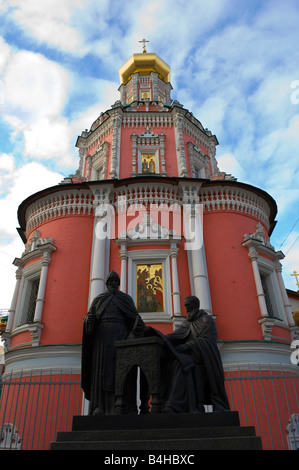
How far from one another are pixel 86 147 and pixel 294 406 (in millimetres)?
14406

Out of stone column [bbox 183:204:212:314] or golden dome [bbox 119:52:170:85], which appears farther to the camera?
golden dome [bbox 119:52:170:85]

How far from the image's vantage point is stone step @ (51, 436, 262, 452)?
319 cm

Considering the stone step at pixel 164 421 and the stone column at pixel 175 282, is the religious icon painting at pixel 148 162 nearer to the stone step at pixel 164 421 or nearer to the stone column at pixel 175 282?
the stone column at pixel 175 282

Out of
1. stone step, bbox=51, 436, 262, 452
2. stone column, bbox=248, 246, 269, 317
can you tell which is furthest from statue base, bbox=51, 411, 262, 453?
stone column, bbox=248, 246, 269, 317

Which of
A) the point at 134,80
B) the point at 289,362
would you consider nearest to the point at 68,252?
the point at 289,362

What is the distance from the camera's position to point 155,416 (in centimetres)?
363

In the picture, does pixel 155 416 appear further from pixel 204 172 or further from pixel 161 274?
pixel 204 172

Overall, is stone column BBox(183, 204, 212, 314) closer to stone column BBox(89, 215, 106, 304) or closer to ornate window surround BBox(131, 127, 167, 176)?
A: stone column BBox(89, 215, 106, 304)

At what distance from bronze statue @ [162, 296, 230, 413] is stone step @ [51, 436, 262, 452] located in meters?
0.63

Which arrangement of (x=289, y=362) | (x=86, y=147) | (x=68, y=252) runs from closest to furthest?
(x=289, y=362) < (x=68, y=252) < (x=86, y=147)

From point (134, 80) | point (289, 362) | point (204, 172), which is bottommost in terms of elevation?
point (289, 362)

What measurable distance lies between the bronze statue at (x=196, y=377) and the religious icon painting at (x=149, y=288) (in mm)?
6511

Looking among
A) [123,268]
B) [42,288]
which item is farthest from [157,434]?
[42,288]

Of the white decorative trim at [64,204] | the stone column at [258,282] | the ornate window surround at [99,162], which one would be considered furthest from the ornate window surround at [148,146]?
the stone column at [258,282]
